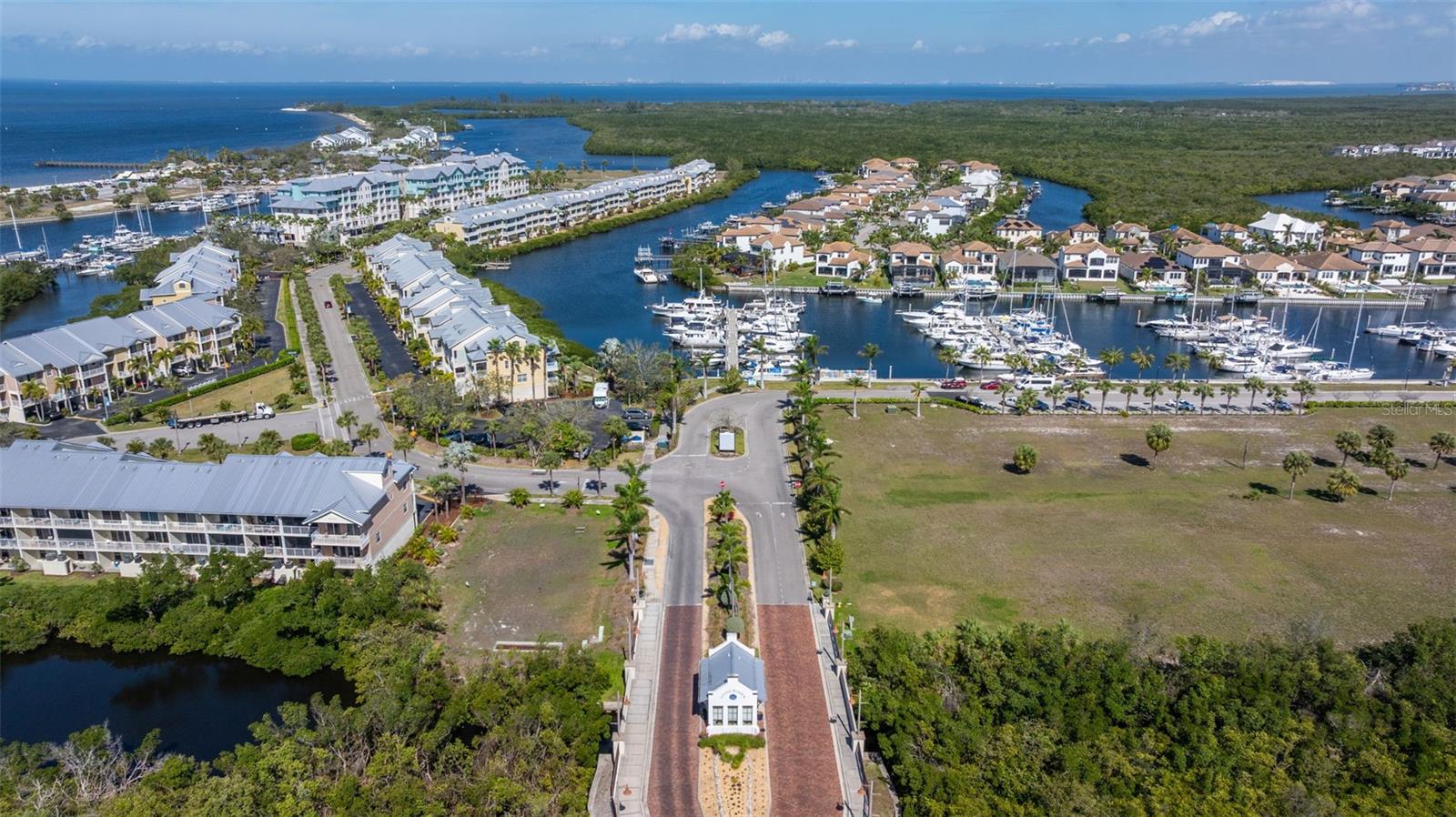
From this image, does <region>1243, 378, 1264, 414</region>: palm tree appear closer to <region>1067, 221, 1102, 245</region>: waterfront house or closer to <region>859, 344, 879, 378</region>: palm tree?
<region>859, 344, 879, 378</region>: palm tree

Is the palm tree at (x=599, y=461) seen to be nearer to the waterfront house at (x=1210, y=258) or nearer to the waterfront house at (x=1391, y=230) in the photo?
the waterfront house at (x=1210, y=258)

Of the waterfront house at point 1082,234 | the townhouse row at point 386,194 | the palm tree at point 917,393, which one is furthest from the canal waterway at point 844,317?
the townhouse row at point 386,194

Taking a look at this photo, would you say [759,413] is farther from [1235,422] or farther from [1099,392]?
[1235,422]

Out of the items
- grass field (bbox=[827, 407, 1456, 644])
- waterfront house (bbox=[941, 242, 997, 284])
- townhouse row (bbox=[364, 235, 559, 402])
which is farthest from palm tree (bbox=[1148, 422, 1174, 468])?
waterfront house (bbox=[941, 242, 997, 284])

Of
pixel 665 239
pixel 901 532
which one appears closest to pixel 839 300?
pixel 665 239

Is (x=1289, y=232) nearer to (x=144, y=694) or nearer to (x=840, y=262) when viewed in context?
(x=840, y=262)

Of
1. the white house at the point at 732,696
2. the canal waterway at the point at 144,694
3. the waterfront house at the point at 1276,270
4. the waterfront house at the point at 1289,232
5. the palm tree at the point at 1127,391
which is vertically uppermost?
the waterfront house at the point at 1289,232

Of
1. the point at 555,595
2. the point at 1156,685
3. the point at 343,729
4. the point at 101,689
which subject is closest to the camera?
Answer: the point at 343,729
